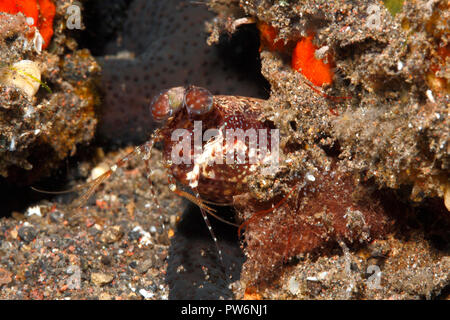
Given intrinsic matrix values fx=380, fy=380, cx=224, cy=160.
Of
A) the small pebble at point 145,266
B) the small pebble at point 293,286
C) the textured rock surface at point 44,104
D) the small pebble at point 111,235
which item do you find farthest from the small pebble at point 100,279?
the small pebble at point 293,286

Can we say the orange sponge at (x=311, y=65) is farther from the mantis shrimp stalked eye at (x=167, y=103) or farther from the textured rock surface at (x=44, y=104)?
the textured rock surface at (x=44, y=104)

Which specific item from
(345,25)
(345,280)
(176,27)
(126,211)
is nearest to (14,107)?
(126,211)

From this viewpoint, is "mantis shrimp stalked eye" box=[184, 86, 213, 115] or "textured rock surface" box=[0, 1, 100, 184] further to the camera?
"textured rock surface" box=[0, 1, 100, 184]

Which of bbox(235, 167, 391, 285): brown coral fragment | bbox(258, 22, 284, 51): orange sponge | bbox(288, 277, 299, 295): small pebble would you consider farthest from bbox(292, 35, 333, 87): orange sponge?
bbox(288, 277, 299, 295): small pebble

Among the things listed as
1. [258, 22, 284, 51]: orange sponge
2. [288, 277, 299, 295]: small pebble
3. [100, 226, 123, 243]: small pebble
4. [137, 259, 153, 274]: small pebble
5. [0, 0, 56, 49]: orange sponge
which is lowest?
[288, 277, 299, 295]: small pebble

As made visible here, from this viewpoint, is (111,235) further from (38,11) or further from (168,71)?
(38,11)

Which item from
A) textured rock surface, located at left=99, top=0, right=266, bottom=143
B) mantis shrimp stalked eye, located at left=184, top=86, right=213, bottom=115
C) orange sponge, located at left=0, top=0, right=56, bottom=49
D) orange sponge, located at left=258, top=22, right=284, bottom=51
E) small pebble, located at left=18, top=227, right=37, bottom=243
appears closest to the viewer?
mantis shrimp stalked eye, located at left=184, top=86, right=213, bottom=115

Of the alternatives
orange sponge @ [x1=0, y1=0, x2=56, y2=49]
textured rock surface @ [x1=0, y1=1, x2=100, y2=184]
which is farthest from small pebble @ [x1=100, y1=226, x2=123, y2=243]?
orange sponge @ [x1=0, y1=0, x2=56, y2=49]

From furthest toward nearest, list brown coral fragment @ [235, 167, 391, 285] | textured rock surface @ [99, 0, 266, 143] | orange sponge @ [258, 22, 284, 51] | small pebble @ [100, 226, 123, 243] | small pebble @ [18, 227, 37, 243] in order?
textured rock surface @ [99, 0, 266, 143] < small pebble @ [100, 226, 123, 243] < small pebble @ [18, 227, 37, 243] < orange sponge @ [258, 22, 284, 51] < brown coral fragment @ [235, 167, 391, 285]

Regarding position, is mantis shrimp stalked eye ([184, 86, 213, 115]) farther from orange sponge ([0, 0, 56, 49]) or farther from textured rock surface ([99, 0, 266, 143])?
orange sponge ([0, 0, 56, 49])

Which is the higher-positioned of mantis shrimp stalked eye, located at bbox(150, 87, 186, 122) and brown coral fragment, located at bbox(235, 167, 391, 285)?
mantis shrimp stalked eye, located at bbox(150, 87, 186, 122)

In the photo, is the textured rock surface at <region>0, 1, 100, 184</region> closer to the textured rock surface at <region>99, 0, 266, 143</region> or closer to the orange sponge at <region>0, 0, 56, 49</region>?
the orange sponge at <region>0, 0, 56, 49</region>
